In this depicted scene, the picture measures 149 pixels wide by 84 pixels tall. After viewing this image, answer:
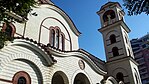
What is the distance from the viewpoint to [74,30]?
21.3 m

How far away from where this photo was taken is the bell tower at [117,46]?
913 inches

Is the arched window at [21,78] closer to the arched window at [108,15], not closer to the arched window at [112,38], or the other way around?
the arched window at [112,38]

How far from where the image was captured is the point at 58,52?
42.9ft

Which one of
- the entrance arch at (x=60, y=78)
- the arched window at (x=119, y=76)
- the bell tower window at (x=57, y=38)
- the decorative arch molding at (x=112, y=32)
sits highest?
the decorative arch molding at (x=112, y=32)

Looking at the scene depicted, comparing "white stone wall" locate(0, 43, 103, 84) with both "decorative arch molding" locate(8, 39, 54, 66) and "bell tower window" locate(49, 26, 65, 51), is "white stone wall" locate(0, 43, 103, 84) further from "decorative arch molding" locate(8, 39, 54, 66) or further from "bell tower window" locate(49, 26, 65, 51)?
"bell tower window" locate(49, 26, 65, 51)

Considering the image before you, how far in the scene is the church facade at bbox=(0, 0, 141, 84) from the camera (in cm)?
1055

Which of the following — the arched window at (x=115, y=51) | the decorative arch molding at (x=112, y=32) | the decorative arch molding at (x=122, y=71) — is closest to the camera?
the decorative arch molding at (x=122, y=71)

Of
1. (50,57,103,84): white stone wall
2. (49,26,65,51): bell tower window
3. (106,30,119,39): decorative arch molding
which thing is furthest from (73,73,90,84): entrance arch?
(106,30,119,39): decorative arch molding

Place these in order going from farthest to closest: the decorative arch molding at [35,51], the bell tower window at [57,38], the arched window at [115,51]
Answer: the arched window at [115,51], the bell tower window at [57,38], the decorative arch molding at [35,51]

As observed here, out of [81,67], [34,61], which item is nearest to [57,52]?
[34,61]

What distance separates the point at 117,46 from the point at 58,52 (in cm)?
1454

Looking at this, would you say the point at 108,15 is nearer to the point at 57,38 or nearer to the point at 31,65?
the point at 57,38

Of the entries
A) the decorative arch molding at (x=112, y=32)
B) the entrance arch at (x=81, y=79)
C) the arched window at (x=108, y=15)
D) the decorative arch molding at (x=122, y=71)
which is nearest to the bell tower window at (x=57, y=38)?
the entrance arch at (x=81, y=79)

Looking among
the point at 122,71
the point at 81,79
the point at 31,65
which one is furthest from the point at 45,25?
the point at 122,71
